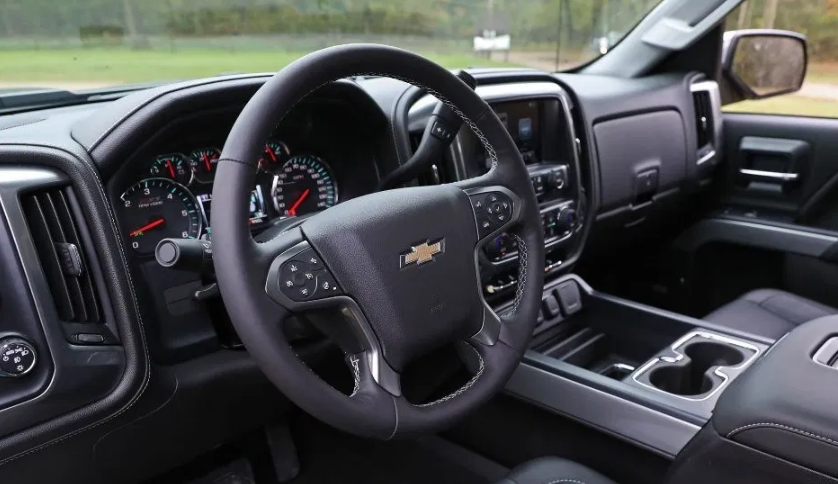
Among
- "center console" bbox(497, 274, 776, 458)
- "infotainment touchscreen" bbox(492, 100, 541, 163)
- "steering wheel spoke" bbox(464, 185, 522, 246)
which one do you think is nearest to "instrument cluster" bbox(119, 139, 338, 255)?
"steering wheel spoke" bbox(464, 185, 522, 246)

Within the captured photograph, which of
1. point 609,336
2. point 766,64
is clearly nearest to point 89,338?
point 609,336

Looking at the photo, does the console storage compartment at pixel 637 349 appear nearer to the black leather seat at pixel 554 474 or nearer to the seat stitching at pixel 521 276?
the black leather seat at pixel 554 474

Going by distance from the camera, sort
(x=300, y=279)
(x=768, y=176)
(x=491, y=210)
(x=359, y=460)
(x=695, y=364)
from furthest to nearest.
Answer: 1. (x=768, y=176)
2. (x=359, y=460)
3. (x=695, y=364)
4. (x=491, y=210)
5. (x=300, y=279)

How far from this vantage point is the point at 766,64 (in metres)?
3.05

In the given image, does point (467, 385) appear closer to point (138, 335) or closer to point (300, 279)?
point (300, 279)

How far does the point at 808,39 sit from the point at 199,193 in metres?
2.59

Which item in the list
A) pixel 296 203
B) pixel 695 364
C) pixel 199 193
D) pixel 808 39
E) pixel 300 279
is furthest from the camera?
pixel 808 39

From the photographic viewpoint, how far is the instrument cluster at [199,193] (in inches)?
53.6

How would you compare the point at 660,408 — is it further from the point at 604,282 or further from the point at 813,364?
the point at 604,282

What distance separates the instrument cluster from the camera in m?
1.36

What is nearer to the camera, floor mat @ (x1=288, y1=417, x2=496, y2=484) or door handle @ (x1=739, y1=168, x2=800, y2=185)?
floor mat @ (x1=288, y1=417, x2=496, y2=484)

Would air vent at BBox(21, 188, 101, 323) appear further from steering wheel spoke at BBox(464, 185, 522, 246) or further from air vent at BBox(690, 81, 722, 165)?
air vent at BBox(690, 81, 722, 165)

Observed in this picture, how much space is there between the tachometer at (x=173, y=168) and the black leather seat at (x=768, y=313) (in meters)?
1.58

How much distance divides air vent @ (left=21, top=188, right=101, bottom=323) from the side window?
8.02 ft
